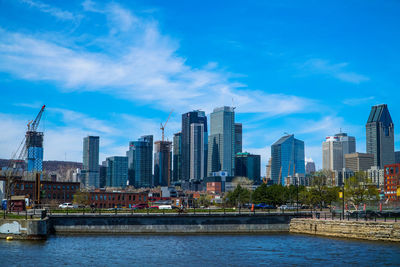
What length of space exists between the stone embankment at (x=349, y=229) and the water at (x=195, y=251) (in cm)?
283

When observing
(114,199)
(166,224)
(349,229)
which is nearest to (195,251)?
(166,224)

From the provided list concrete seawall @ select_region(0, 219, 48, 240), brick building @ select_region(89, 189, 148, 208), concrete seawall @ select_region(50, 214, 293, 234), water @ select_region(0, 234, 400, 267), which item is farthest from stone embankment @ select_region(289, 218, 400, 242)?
brick building @ select_region(89, 189, 148, 208)

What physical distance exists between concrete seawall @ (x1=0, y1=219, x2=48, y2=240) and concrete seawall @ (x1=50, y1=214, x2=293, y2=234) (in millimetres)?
7880

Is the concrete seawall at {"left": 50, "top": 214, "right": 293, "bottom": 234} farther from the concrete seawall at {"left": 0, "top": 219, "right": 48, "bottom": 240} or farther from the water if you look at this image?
the concrete seawall at {"left": 0, "top": 219, "right": 48, "bottom": 240}

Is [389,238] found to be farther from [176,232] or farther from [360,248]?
[176,232]

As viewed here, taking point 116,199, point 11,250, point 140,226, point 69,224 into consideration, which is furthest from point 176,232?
point 116,199

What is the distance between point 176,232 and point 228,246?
58.8 ft

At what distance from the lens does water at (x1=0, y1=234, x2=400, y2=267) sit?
53562mm

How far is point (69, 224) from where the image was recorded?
263 ft

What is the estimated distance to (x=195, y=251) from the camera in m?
61.4

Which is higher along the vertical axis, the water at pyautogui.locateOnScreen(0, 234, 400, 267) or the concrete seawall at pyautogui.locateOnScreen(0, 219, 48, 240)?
the concrete seawall at pyautogui.locateOnScreen(0, 219, 48, 240)

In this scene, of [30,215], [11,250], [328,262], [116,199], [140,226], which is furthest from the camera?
[116,199]

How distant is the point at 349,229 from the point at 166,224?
2911 centimetres

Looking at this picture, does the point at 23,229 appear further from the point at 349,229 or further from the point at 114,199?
the point at 114,199
